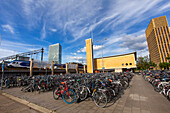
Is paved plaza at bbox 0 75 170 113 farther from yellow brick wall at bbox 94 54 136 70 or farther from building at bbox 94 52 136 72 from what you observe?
yellow brick wall at bbox 94 54 136 70

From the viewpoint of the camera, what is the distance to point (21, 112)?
10.6ft

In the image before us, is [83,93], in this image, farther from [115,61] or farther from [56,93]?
[115,61]

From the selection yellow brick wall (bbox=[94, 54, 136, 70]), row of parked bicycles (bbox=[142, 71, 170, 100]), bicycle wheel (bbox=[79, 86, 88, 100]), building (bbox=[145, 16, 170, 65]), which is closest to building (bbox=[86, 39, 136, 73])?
yellow brick wall (bbox=[94, 54, 136, 70])

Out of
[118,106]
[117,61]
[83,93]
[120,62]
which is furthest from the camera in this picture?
[117,61]

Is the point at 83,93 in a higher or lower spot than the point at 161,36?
lower

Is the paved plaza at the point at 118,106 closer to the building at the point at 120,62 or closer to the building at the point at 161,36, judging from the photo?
the building at the point at 120,62

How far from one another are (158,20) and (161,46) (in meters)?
29.6

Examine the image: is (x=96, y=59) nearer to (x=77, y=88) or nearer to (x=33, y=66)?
(x=33, y=66)

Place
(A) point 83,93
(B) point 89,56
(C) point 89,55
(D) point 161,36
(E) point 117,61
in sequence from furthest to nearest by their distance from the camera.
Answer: (D) point 161,36, (E) point 117,61, (C) point 89,55, (B) point 89,56, (A) point 83,93

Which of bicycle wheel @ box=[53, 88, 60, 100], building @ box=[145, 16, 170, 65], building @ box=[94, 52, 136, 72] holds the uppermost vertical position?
building @ box=[145, 16, 170, 65]

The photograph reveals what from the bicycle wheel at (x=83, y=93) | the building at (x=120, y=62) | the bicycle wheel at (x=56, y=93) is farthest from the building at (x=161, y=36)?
the bicycle wheel at (x=56, y=93)

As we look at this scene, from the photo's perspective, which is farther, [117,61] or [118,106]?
[117,61]

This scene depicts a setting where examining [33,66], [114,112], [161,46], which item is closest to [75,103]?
[114,112]

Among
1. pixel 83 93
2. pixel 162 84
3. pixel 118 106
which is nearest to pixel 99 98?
pixel 118 106
